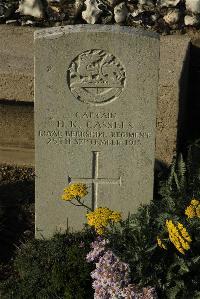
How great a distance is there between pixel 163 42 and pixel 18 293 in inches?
108

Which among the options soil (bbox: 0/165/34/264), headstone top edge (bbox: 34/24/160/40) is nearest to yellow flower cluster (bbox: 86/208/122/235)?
soil (bbox: 0/165/34/264)

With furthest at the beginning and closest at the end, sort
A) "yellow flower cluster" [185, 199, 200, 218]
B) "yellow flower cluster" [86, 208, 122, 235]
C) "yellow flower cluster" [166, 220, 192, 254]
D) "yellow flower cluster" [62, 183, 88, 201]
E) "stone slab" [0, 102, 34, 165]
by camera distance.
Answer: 1. "stone slab" [0, 102, 34, 165]
2. "yellow flower cluster" [62, 183, 88, 201]
3. "yellow flower cluster" [86, 208, 122, 235]
4. "yellow flower cluster" [185, 199, 200, 218]
5. "yellow flower cluster" [166, 220, 192, 254]

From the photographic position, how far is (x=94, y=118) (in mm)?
4562

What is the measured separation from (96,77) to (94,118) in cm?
29

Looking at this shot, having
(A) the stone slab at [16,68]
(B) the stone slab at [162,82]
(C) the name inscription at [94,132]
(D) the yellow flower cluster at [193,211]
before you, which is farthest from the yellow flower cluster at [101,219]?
(A) the stone slab at [16,68]

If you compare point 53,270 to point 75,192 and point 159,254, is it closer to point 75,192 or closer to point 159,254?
point 75,192

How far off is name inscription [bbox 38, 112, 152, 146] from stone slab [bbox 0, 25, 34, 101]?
873mm

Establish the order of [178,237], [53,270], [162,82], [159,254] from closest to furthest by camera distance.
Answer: [178,237] → [159,254] → [53,270] → [162,82]

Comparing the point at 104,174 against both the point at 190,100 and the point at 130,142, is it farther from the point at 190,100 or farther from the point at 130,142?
the point at 190,100

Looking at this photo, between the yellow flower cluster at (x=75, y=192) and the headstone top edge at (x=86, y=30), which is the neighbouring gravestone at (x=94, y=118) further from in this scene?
the yellow flower cluster at (x=75, y=192)

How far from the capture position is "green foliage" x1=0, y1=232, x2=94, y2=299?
14.2 ft

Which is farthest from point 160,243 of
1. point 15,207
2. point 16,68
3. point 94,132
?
point 16,68

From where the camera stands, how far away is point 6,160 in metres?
6.11

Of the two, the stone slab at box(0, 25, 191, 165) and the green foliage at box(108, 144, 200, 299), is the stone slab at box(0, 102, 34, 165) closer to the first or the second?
the stone slab at box(0, 25, 191, 165)
